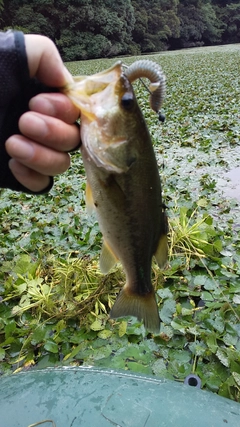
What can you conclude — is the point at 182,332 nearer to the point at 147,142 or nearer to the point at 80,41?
the point at 147,142

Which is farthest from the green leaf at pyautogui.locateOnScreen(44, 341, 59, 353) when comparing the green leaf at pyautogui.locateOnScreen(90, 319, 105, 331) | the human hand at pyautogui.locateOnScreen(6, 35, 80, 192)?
the human hand at pyautogui.locateOnScreen(6, 35, 80, 192)

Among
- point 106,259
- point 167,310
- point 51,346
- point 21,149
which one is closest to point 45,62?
point 21,149

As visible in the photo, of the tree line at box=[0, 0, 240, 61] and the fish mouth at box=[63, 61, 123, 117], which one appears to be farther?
the tree line at box=[0, 0, 240, 61]

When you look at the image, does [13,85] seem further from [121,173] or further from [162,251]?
[162,251]

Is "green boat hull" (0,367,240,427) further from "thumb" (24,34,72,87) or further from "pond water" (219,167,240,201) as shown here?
"pond water" (219,167,240,201)

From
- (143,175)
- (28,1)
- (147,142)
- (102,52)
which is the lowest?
(102,52)

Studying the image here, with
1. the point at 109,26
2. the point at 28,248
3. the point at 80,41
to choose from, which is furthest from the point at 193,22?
the point at 28,248
